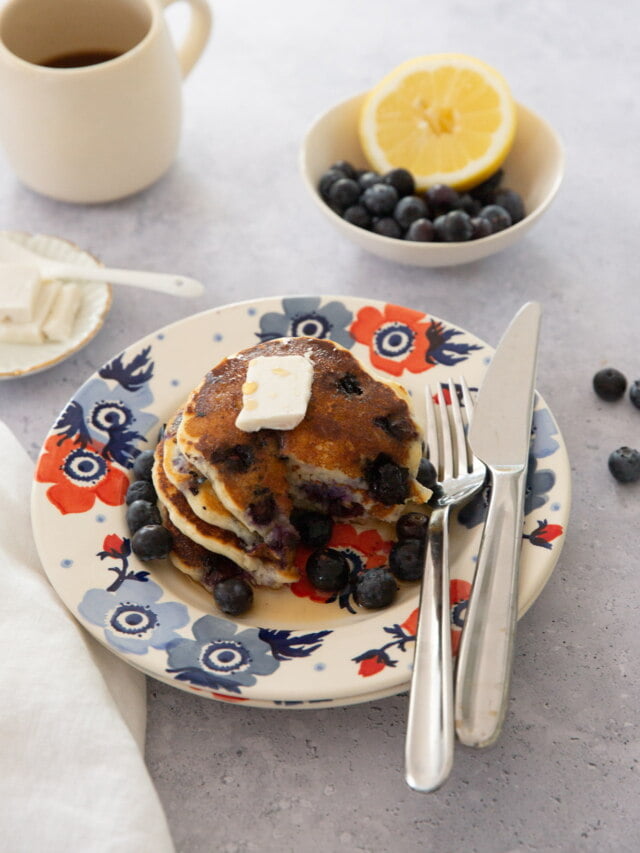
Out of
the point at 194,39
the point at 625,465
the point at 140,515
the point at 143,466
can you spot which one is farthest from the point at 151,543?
the point at 194,39

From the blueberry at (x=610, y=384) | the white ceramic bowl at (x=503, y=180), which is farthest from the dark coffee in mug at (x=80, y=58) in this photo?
the blueberry at (x=610, y=384)

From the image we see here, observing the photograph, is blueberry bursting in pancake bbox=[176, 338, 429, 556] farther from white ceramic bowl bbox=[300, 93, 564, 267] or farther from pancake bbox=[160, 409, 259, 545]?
white ceramic bowl bbox=[300, 93, 564, 267]

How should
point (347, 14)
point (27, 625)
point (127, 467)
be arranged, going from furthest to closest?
point (347, 14)
point (127, 467)
point (27, 625)

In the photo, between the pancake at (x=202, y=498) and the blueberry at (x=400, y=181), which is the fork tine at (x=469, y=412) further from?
the blueberry at (x=400, y=181)

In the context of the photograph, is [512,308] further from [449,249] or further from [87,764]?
[87,764]

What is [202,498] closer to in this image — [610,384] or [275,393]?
[275,393]

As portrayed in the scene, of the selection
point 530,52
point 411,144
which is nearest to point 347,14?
point 530,52
